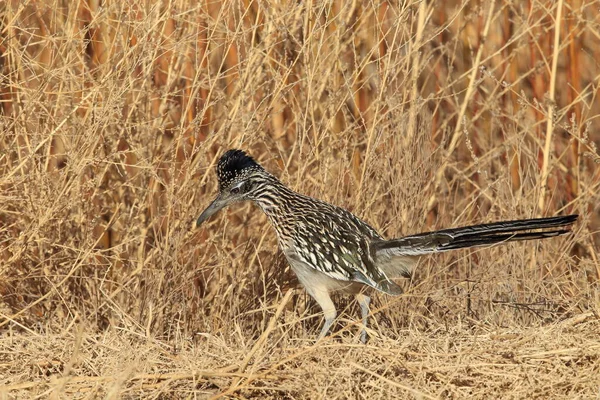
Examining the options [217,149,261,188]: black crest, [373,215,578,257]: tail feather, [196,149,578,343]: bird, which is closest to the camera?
[373,215,578,257]: tail feather

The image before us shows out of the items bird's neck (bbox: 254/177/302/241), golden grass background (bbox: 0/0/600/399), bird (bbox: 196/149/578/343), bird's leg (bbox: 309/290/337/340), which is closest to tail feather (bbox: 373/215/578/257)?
bird (bbox: 196/149/578/343)

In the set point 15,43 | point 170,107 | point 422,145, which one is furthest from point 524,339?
point 15,43

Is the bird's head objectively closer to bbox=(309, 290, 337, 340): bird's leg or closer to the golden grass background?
the golden grass background

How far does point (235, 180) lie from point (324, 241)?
0.53 m

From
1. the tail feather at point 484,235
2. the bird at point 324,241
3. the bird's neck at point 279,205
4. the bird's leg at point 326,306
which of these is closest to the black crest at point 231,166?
the bird at point 324,241

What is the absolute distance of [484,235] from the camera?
473cm

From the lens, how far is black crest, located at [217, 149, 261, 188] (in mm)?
5156

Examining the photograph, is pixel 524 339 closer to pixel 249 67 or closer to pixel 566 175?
pixel 249 67

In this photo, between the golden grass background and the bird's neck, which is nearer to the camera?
the golden grass background

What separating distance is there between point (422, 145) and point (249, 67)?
1.02 meters

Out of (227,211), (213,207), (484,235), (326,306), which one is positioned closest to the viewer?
(484,235)

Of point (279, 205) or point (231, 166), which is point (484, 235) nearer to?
point (279, 205)

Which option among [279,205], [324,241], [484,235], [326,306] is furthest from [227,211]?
[484,235]

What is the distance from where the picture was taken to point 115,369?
4.27m
